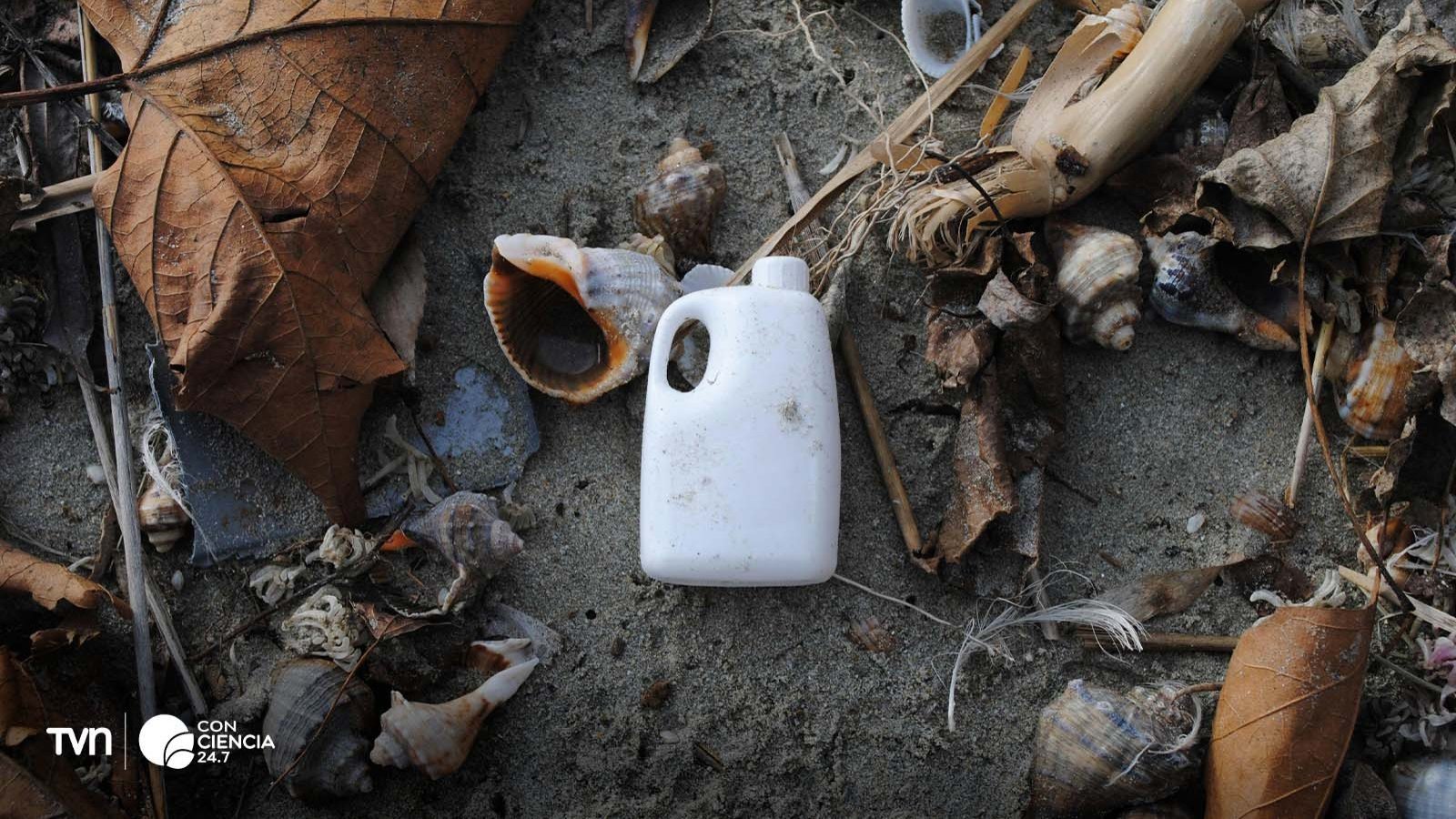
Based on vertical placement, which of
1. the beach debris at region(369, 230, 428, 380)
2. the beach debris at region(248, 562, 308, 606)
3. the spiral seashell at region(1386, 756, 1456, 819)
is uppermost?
the beach debris at region(369, 230, 428, 380)

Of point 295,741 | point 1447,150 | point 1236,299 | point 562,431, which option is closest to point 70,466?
point 295,741

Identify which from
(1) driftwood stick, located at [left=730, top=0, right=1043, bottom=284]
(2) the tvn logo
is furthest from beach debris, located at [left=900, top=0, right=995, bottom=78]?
(2) the tvn logo

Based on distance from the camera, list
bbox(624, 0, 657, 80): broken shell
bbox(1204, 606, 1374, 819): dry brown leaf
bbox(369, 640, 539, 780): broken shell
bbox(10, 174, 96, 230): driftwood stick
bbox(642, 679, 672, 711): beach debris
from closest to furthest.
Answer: bbox(1204, 606, 1374, 819): dry brown leaf
bbox(369, 640, 539, 780): broken shell
bbox(642, 679, 672, 711): beach debris
bbox(10, 174, 96, 230): driftwood stick
bbox(624, 0, 657, 80): broken shell

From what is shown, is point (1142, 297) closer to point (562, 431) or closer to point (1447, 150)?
point (1447, 150)

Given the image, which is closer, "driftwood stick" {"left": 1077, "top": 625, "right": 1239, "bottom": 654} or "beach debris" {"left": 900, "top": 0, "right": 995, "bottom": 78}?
"driftwood stick" {"left": 1077, "top": 625, "right": 1239, "bottom": 654}

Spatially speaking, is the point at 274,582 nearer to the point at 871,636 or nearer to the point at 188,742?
the point at 188,742

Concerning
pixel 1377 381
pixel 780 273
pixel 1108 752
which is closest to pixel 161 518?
pixel 780 273

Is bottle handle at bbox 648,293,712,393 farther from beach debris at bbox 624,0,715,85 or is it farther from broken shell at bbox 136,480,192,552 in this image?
broken shell at bbox 136,480,192,552

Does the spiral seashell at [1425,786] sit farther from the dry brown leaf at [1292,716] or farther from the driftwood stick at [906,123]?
the driftwood stick at [906,123]
